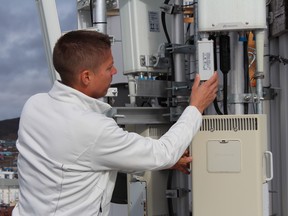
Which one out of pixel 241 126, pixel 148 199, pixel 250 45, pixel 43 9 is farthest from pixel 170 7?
pixel 148 199

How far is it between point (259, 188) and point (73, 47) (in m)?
1.10

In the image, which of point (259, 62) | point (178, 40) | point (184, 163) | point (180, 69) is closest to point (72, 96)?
point (184, 163)

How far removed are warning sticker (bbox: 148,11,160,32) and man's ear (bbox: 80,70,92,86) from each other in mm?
1178

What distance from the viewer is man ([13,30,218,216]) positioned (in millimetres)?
1776

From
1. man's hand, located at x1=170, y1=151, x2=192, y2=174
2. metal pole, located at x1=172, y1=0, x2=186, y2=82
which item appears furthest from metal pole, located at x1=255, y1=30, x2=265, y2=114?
metal pole, located at x1=172, y1=0, x2=186, y2=82

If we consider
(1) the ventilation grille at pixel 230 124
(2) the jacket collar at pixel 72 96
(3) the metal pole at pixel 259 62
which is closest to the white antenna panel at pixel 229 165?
(1) the ventilation grille at pixel 230 124

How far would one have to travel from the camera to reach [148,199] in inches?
115

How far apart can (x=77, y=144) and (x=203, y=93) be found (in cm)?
67

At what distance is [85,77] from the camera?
6.03 ft

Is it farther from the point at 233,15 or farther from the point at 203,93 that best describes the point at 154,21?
the point at 203,93

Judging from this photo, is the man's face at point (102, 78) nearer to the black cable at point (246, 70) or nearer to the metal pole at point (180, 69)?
Result: the black cable at point (246, 70)

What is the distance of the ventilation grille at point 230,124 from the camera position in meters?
2.29

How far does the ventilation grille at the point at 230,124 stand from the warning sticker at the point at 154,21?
856 millimetres

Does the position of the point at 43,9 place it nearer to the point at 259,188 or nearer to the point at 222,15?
the point at 222,15
